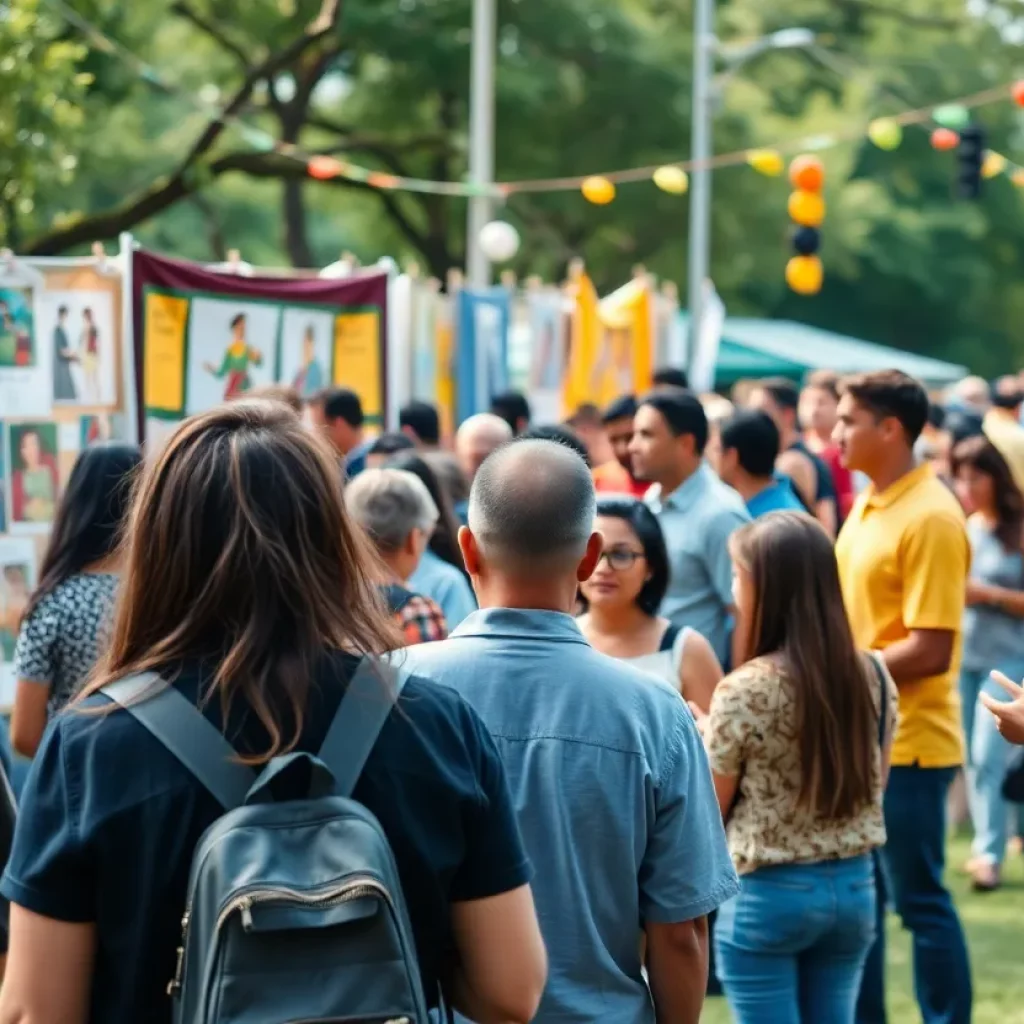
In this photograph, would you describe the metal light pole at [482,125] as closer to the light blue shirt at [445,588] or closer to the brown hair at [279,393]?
the brown hair at [279,393]

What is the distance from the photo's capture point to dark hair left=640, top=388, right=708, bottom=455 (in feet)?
22.2

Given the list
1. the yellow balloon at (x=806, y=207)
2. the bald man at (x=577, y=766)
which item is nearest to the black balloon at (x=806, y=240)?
the yellow balloon at (x=806, y=207)

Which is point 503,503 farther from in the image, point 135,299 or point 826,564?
point 135,299

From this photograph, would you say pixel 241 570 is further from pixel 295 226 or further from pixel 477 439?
pixel 295 226

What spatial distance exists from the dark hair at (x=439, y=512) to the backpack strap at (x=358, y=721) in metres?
4.12

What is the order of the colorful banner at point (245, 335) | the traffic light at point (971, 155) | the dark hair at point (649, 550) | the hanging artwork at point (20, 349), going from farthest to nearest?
the traffic light at point (971, 155)
the colorful banner at point (245, 335)
the hanging artwork at point (20, 349)
the dark hair at point (649, 550)

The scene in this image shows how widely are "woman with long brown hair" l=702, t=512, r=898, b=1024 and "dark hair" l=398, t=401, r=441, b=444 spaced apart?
550cm

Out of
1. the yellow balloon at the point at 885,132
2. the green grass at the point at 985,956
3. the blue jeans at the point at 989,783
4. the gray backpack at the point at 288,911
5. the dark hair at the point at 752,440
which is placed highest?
the yellow balloon at the point at 885,132

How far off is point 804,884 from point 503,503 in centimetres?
173

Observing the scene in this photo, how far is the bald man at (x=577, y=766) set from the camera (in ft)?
9.85

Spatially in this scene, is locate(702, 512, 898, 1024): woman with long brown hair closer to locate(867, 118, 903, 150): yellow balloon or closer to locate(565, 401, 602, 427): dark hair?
locate(565, 401, 602, 427): dark hair

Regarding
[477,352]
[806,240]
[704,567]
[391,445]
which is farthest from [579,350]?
[806,240]

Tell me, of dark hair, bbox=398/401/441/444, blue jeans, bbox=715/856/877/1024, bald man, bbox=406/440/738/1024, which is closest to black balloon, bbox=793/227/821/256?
dark hair, bbox=398/401/441/444

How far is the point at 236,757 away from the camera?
2.22 m
